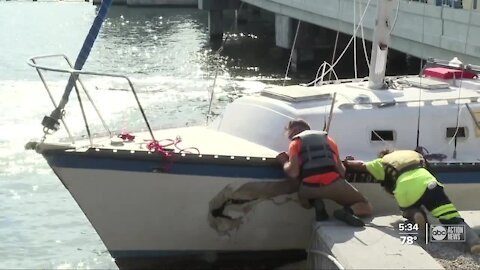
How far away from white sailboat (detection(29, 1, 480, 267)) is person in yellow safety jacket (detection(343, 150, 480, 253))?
2.20 feet

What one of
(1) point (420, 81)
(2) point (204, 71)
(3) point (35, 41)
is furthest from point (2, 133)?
(3) point (35, 41)

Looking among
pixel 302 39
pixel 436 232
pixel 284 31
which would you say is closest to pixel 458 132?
pixel 436 232

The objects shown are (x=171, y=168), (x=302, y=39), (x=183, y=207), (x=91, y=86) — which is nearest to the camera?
(x=171, y=168)

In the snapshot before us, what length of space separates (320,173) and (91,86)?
19412 millimetres

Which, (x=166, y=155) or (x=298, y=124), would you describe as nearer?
(x=166, y=155)

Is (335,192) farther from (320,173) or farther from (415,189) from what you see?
(415,189)

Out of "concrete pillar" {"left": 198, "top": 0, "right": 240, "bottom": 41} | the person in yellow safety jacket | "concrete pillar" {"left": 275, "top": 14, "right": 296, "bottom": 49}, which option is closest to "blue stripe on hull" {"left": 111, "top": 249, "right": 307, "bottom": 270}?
the person in yellow safety jacket

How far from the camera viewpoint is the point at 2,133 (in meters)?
20.8

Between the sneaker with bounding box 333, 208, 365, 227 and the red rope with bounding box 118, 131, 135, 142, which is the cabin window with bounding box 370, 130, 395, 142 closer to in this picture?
the sneaker with bounding box 333, 208, 365, 227

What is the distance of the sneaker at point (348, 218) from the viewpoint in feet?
33.0

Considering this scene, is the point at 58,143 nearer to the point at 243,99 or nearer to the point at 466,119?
the point at 243,99

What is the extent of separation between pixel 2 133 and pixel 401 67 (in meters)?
19.5

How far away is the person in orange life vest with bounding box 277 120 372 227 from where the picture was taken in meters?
10.2

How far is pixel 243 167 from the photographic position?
1044cm
